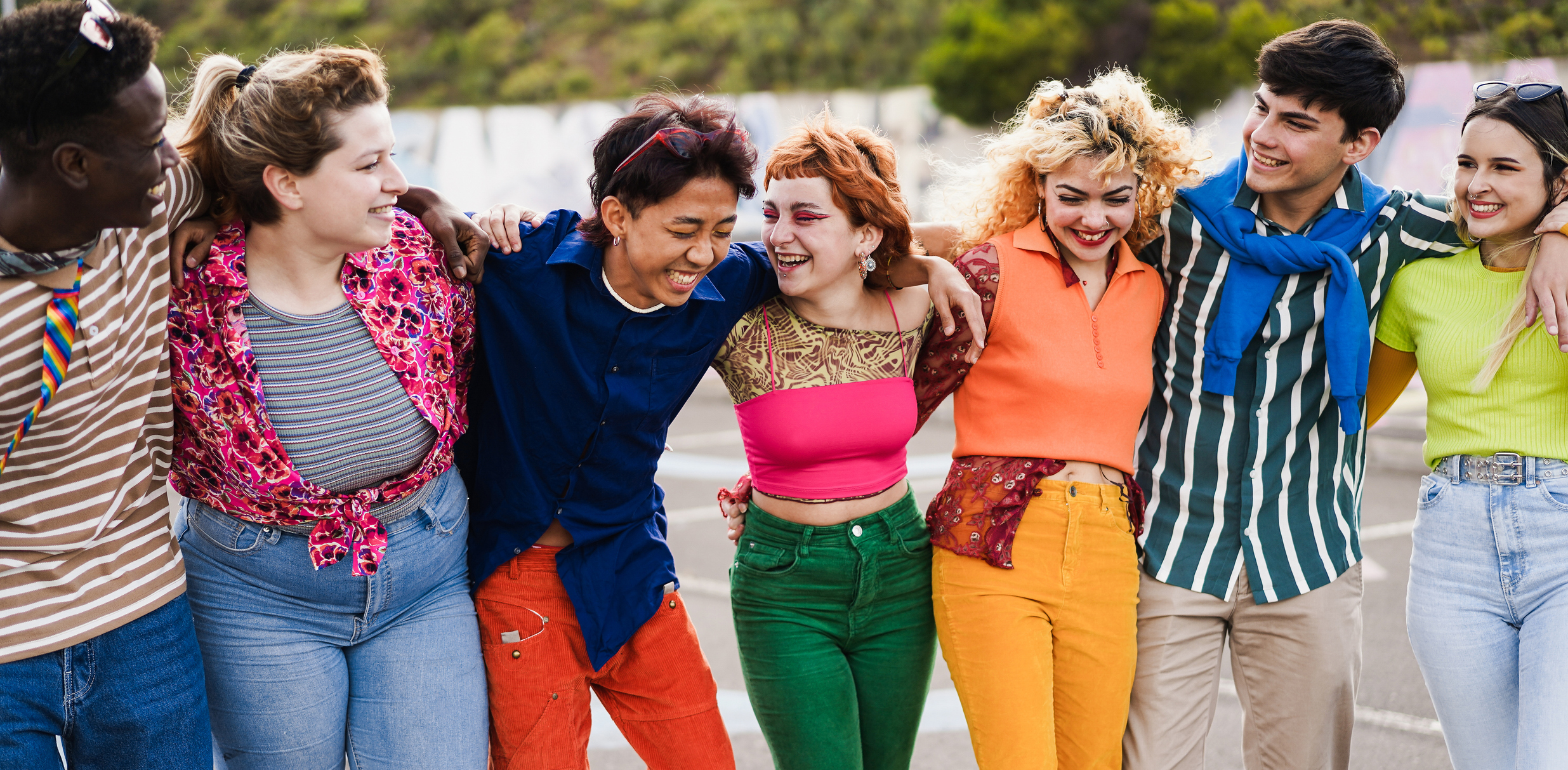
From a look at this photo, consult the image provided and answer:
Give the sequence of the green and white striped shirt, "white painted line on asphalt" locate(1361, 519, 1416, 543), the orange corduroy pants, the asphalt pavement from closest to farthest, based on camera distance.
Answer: the orange corduroy pants, the green and white striped shirt, the asphalt pavement, "white painted line on asphalt" locate(1361, 519, 1416, 543)

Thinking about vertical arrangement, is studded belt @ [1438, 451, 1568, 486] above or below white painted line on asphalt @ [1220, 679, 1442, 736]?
above

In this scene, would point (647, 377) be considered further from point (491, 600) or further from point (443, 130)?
point (443, 130)

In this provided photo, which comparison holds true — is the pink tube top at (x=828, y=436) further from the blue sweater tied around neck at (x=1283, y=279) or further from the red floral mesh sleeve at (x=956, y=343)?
the blue sweater tied around neck at (x=1283, y=279)

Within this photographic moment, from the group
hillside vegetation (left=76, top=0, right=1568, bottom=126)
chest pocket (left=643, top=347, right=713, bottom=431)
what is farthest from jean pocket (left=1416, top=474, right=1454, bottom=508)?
hillside vegetation (left=76, top=0, right=1568, bottom=126)

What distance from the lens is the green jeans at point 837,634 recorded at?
121 inches

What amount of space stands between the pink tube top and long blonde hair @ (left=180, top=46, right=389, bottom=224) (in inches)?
48.3

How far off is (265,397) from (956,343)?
176 cm

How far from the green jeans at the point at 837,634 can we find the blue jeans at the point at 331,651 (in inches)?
29.7

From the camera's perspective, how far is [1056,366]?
124 inches

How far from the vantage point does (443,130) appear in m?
20.3

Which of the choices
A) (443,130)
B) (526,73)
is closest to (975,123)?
(443,130)

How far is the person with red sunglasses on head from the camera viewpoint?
2.89 m

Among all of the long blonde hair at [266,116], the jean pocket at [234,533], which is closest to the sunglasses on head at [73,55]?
the long blonde hair at [266,116]

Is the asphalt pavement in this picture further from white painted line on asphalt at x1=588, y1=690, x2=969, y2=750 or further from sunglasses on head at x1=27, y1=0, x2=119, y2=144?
sunglasses on head at x1=27, y1=0, x2=119, y2=144
